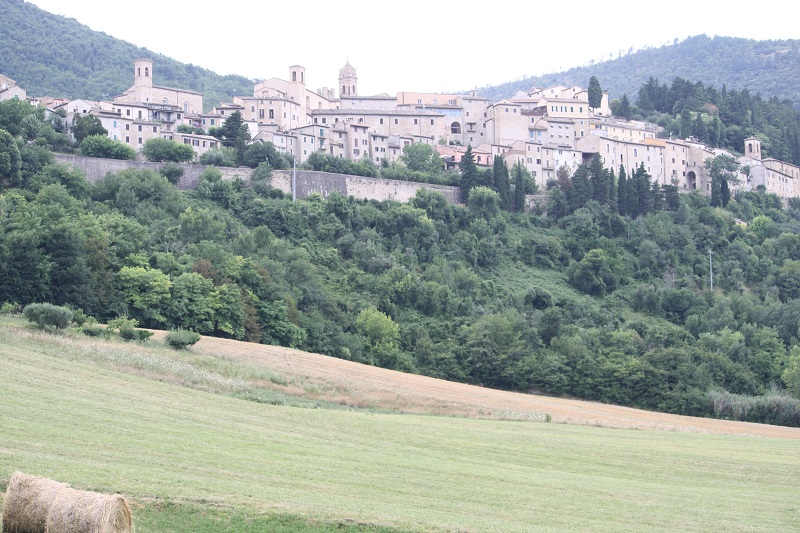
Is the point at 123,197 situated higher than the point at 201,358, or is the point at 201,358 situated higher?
the point at 123,197

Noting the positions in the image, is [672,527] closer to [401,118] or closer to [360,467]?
[360,467]

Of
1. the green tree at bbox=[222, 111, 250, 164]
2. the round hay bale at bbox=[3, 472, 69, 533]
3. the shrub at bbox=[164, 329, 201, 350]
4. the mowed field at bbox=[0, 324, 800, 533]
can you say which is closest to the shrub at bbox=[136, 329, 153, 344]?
the mowed field at bbox=[0, 324, 800, 533]

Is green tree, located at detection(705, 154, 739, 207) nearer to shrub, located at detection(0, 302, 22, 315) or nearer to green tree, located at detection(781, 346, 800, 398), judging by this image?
green tree, located at detection(781, 346, 800, 398)

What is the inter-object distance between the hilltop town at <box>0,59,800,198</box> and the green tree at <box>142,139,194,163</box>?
342 centimetres

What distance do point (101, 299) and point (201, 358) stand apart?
49.3ft

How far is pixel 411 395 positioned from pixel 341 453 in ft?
62.3

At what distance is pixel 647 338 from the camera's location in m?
76.2

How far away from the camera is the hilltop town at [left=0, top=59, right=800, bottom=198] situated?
96062mm

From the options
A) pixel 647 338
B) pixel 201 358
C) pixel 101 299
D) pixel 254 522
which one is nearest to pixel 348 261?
pixel 647 338

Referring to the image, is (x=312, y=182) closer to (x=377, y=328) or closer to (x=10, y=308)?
(x=377, y=328)

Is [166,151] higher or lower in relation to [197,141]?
lower

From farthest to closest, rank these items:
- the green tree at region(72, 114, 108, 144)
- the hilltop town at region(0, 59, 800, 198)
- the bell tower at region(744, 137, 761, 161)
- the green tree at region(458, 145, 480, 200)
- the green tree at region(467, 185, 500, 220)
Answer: the bell tower at region(744, 137, 761, 161) < the green tree at region(458, 145, 480, 200) < the hilltop town at region(0, 59, 800, 198) < the green tree at region(467, 185, 500, 220) < the green tree at region(72, 114, 108, 144)

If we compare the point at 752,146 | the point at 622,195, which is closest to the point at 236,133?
the point at 622,195

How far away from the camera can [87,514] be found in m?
17.3
